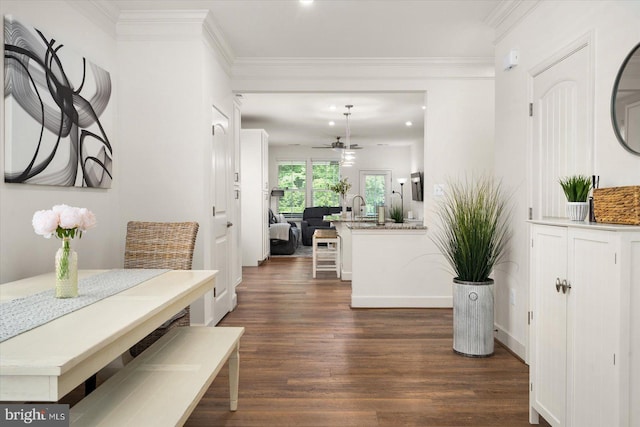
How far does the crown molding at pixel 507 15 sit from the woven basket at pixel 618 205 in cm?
169

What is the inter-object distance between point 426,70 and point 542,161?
6.95 ft

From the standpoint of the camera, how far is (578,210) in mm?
2074

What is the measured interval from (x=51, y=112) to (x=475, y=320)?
3.10 m

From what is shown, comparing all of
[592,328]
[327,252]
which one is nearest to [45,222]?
[592,328]

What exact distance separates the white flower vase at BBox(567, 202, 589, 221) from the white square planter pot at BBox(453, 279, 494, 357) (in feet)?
3.98

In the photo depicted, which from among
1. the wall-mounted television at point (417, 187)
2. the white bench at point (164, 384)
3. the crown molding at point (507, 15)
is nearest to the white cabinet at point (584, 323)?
the white bench at point (164, 384)

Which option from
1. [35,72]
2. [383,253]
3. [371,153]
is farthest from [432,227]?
[371,153]

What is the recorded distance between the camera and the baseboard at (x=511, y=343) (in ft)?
10.2

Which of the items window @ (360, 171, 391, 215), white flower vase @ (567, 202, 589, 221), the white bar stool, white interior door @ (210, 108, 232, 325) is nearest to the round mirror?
white flower vase @ (567, 202, 589, 221)

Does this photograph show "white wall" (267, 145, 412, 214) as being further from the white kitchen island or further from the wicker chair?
the wicker chair

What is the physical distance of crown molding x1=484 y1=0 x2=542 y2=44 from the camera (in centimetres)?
308

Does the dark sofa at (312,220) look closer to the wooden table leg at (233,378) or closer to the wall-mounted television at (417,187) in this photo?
the wall-mounted television at (417,187)

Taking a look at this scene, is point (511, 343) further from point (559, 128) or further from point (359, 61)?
point (359, 61)

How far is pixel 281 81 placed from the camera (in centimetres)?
464
